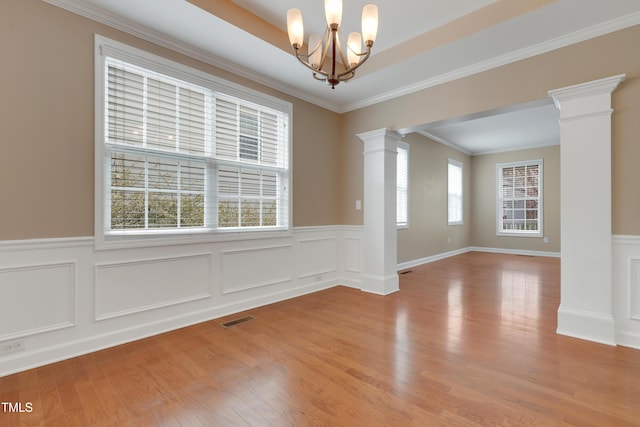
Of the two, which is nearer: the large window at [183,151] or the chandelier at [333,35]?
the chandelier at [333,35]

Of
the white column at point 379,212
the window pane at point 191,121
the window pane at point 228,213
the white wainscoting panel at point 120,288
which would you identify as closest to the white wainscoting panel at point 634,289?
the white column at point 379,212

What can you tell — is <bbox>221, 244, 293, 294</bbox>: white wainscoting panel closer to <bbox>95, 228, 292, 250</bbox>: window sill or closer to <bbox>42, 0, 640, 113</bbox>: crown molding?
<bbox>95, 228, 292, 250</bbox>: window sill

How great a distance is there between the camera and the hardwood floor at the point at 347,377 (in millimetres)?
1707

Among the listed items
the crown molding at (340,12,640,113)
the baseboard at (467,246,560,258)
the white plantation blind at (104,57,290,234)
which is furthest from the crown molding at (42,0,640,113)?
the baseboard at (467,246,560,258)

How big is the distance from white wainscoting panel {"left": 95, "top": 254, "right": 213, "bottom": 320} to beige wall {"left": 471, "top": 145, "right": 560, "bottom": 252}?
317 inches

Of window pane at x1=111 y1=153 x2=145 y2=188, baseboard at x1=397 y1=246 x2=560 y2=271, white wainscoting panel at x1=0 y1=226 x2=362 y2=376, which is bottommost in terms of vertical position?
baseboard at x1=397 y1=246 x2=560 y2=271

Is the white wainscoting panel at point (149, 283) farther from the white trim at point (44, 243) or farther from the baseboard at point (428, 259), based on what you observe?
the baseboard at point (428, 259)

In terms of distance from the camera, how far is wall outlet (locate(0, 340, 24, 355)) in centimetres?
212

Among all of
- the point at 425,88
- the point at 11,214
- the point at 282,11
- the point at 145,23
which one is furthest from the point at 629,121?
the point at 11,214

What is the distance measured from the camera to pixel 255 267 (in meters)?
3.68

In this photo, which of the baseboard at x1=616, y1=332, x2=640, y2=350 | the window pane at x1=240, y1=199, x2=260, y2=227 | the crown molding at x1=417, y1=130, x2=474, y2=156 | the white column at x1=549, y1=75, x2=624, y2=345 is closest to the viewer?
the baseboard at x1=616, y1=332, x2=640, y2=350

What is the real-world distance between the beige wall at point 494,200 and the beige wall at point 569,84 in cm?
586

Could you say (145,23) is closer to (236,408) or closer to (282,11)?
(282,11)

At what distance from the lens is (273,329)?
2.98m
